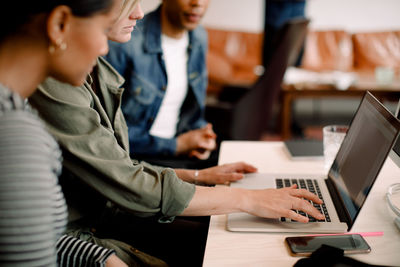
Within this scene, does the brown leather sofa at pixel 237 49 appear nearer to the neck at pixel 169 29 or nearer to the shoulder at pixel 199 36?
the shoulder at pixel 199 36

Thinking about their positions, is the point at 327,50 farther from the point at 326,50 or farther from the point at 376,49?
the point at 376,49

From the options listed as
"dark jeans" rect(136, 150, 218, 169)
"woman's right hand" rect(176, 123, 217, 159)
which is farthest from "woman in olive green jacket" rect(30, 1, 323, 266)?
"woman's right hand" rect(176, 123, 217, 159)

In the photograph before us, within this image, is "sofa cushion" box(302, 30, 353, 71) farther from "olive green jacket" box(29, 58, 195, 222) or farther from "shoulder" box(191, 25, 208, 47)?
"olive green jacket" box(29, 58, 195, 222)

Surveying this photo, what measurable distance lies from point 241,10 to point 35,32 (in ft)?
14.9

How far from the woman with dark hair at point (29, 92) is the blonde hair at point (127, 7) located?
282mm

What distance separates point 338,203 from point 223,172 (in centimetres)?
34

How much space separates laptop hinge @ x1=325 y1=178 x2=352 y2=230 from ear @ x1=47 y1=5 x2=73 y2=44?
0.66m

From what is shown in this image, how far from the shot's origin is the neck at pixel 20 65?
2.00 feet

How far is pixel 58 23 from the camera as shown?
60cm

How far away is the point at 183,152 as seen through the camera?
1700 millimetres

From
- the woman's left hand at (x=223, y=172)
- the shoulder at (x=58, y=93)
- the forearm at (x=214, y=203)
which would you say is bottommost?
the woman's left hand at (x=223, y=172)

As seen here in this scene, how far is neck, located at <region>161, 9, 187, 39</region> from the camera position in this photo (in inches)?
67.4

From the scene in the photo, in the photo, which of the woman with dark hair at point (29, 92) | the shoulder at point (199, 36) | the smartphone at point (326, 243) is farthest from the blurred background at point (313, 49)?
the woman with dark hair at point (29, 92)

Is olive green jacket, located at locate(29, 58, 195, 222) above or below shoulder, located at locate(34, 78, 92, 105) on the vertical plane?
below
